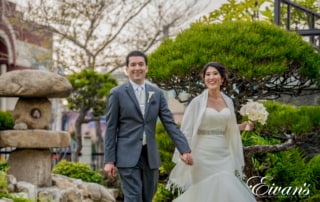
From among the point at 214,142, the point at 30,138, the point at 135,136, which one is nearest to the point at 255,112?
the point at 214,142

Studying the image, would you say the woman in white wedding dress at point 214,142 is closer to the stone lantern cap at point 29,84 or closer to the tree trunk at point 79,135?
the stone lantern cap at point 29,84

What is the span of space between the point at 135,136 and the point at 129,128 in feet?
0.29

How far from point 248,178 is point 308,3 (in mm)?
4382

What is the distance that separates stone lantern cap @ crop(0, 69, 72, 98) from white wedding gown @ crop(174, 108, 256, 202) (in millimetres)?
3868

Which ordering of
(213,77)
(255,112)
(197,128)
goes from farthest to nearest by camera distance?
1. (255,112)
2. (197,128)
3. (213,77)

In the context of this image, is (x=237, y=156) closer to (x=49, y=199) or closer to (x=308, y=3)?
(x=49, y=199)

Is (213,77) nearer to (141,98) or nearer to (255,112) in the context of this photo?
(141,98)

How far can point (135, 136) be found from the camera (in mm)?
5871

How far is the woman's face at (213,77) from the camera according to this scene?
6434mm

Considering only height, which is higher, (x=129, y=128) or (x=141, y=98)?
(x=141, y=98)

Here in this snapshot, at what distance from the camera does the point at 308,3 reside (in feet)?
39.1

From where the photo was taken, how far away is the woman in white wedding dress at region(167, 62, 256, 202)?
6508 mm

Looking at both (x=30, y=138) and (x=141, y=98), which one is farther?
(x=30, y=138)

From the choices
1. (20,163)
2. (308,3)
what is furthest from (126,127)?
(308,3)
